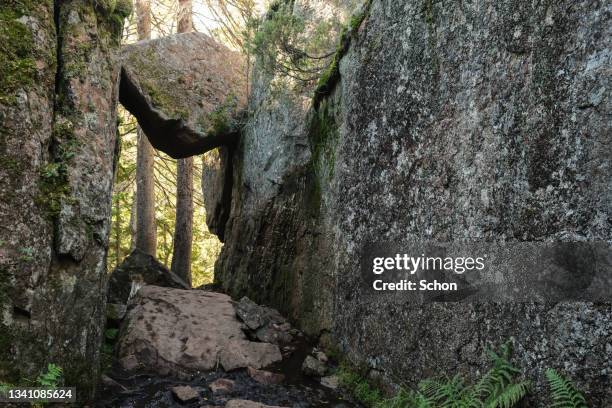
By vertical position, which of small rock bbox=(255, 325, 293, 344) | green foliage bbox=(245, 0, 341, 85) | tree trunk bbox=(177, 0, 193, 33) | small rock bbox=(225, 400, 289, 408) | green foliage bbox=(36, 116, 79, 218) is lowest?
small rock bbox=(225, 400, 289, 408)

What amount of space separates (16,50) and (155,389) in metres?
4.22

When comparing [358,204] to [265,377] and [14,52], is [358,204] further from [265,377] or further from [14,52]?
[14,52]

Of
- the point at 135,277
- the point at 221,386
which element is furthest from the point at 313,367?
the point at 135,277

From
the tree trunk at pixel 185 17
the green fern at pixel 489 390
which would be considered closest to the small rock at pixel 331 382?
the green fern at pixel 489 390

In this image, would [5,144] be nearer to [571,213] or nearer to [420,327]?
[420,327]

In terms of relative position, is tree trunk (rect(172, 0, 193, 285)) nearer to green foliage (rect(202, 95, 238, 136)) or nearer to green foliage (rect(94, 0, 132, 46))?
green foliage (rect(202, 95, 238, 136))

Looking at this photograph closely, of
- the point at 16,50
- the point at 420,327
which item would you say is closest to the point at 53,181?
the point at 16,50

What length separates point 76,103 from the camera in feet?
20.8

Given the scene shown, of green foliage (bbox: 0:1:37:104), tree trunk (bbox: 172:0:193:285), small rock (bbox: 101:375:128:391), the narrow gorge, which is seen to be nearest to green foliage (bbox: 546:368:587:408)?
the narrow gorge

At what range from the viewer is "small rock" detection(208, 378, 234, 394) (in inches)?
251

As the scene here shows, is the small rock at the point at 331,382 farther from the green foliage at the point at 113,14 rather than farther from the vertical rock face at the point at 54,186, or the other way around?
the green foliage at the point at 113,14

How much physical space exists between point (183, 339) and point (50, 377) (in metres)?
2.63

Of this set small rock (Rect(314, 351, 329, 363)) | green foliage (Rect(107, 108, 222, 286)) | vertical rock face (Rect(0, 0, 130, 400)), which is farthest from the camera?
green foliage (Rect(107, 108, 222, 286))

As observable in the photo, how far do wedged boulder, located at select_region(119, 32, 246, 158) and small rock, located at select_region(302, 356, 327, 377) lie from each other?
6001 millimetres
